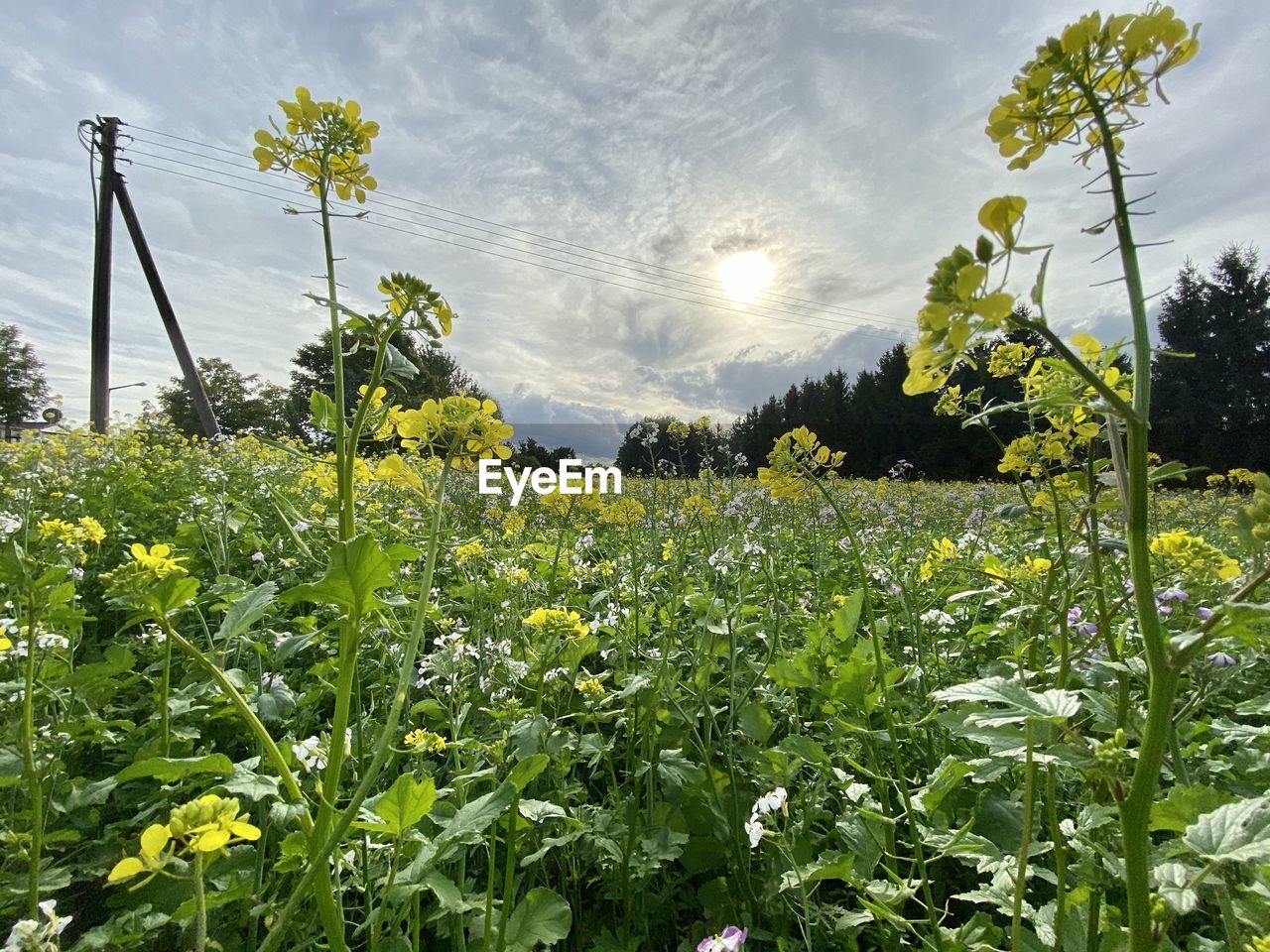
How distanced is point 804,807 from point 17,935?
1.63 metres

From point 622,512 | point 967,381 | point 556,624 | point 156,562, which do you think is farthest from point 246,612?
point 967,381

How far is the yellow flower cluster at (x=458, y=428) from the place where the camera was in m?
1.41

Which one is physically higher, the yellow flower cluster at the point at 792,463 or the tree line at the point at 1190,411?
the tree line at the point at 1190,411

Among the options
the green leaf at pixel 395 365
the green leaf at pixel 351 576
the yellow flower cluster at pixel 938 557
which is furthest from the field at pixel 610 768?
the green leaf at pixel 395 365

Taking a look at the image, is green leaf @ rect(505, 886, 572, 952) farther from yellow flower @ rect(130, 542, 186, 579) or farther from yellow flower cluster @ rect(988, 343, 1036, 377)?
yellow flower cluster @ rect(988, 343, 1036, 377)

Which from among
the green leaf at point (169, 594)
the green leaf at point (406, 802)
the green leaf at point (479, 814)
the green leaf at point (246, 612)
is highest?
the green leaf at point (169, 594)

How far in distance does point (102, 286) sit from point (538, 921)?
1480 cm

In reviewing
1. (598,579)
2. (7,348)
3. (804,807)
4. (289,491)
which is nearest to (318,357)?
(7,348)

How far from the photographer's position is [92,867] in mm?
1564

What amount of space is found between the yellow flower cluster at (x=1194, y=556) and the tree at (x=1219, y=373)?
2981 cm

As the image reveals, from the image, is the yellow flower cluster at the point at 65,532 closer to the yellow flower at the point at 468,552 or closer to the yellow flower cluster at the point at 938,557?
the yellow flower at the point at 468,552

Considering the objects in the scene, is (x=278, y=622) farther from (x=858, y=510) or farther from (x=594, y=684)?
(x=858, y=510)

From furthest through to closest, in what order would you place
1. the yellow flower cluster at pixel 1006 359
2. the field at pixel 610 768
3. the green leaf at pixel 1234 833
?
the yellow flower cluster at pixel 1006 359
the field at pixel 610 768
the green leaf at pixel 1234 833

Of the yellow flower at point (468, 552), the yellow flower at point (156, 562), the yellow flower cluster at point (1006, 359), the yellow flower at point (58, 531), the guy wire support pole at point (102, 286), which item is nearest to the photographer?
the yellow flower at point (156, 562)
